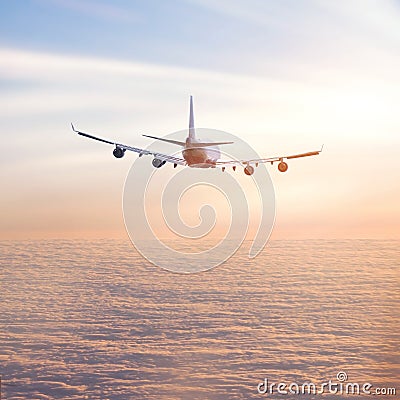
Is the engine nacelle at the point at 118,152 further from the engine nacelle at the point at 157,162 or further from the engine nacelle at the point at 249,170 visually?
the engine nacelle at the point at 249,170

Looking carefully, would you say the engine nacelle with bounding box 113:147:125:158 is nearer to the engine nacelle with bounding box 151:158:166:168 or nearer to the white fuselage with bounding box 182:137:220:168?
the engine nacelle with bounding box 151:158:166:168

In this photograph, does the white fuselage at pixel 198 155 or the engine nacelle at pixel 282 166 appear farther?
the white fuselage at pixel 198 155

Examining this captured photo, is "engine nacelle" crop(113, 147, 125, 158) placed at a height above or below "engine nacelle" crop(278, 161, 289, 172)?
above

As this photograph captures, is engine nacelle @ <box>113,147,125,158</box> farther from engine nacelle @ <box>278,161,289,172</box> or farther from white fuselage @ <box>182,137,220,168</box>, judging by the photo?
engine nacelle @ <box>278,161,289,172</box>

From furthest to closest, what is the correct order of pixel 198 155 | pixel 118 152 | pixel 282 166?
pixel 198 155 < pixel 282 166 < pixel 118 152

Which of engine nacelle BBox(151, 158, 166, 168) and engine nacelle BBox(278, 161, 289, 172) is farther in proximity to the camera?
engine nacelle BBox(278, 161, 289, 172)

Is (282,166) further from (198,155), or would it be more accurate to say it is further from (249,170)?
(198,155)

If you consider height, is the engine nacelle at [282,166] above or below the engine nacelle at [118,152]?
below

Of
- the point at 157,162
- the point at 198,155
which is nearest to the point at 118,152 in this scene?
the point at 157,162

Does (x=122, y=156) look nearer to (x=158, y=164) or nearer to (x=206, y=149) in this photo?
(x=158, y=164)

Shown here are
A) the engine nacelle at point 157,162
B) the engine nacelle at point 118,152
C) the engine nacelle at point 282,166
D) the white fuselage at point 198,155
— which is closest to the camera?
the engine nacelle at point 118,152

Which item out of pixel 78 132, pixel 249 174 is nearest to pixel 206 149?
pixel 249 174

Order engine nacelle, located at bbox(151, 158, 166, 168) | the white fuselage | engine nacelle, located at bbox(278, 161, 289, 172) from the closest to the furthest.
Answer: engine nacelle, located at bbox(151, 158, 166, 168)
engine nacelle, located at bbox(278, 161, 289, 172)
the white fuselage

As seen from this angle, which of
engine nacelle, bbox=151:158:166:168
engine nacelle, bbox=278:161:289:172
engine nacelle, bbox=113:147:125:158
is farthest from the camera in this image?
engine nacelle, bbox=278:161:289:172
